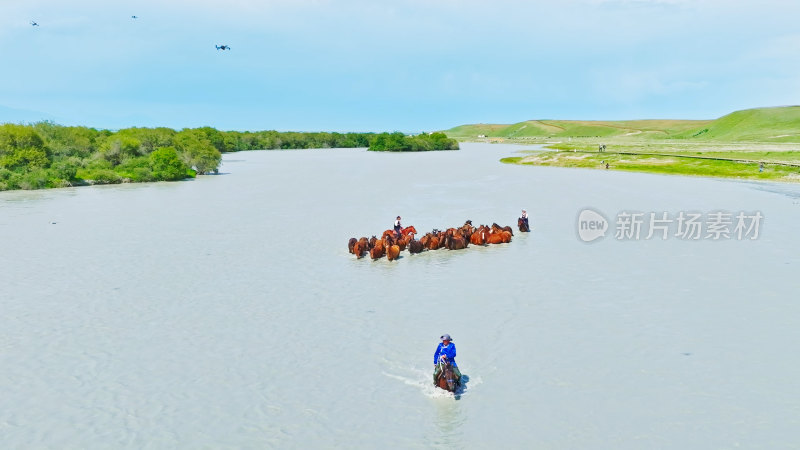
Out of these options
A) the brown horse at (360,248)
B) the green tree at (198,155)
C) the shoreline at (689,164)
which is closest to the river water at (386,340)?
the brown horse at (360,248)

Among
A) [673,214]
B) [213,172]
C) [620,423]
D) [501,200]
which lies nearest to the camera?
[620,423]

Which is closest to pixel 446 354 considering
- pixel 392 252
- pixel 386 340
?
pixel 386 340

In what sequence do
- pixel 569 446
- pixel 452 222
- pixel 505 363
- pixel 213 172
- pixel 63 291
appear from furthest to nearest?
pixel 213 172 < pixel 452 222 < pixel 63 291 < pixel 505 363 < pixel 569 446

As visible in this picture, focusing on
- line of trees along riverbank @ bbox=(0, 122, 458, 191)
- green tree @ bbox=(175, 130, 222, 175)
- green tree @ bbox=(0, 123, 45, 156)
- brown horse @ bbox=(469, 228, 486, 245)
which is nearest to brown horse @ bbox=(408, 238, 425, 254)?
brown horse @ bbox=(469, 228, 486, 245)

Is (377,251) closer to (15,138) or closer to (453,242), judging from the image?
(453,242)

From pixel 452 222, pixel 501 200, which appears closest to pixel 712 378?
pixel 452 222

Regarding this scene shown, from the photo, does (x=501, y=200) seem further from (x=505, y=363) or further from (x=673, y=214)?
(x=505, y=363)

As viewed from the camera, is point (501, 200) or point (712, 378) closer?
point (712, 378)
